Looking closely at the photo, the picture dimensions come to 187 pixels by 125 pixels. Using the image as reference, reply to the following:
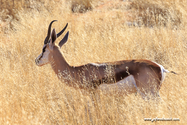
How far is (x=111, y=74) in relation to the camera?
3541mm

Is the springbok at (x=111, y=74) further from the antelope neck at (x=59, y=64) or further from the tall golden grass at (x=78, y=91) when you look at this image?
the tall golden grass at (x=78, y=91)

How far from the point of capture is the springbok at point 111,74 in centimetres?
338

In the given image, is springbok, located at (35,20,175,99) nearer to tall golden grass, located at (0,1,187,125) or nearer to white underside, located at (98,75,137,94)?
white underside, located at (98,75,137,94)

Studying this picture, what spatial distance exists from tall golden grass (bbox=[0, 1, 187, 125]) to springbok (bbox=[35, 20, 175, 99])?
18cm

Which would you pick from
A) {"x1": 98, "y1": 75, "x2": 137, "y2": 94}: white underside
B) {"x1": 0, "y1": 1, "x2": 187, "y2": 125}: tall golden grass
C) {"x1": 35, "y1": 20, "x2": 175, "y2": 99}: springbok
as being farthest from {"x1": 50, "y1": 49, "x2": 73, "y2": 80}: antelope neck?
{"x1": 98, "y1": 75, "x2": 137, "y2": 94}: white underside

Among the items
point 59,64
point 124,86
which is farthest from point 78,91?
point 124,86

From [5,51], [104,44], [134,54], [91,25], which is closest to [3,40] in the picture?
[5,51]

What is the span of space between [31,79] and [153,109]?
7.89ft

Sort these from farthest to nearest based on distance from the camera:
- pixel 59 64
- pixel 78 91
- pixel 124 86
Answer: pixel 59 64 → pixel 78 91 → pixel 124 86

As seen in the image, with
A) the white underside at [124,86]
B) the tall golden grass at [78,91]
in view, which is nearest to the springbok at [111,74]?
the white underside at [124,86]

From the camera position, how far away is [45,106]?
360 centimetres

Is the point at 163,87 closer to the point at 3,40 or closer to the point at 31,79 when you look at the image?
the point at 31,79

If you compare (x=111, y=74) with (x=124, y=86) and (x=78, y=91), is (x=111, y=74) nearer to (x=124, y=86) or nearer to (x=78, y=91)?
(x=124, y=86)

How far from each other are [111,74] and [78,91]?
611 millimetres
